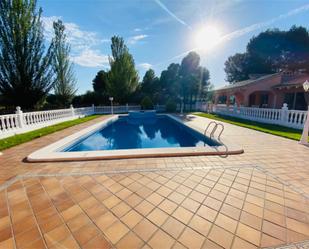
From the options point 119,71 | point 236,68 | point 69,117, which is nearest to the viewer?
point 69,117

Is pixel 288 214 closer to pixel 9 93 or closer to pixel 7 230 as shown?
pixel 7 230

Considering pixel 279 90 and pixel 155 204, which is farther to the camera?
pixel 279 90

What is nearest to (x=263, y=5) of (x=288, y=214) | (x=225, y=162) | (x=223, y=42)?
(x=223, y=42)

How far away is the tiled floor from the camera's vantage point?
1857 mm

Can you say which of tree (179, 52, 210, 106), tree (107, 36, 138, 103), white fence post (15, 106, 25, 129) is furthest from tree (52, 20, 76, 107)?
tree (179, 52, 210, 106)

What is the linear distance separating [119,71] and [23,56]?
11563 mm

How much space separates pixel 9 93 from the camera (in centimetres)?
1065

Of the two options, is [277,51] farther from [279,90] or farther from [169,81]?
[169,81]

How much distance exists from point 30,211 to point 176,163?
302cm

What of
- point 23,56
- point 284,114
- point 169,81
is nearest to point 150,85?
point 169,81

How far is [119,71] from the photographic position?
68.4 ft

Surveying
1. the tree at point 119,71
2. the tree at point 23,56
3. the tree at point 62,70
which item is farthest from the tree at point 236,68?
the tree at point 23,56

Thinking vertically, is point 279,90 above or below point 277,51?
below

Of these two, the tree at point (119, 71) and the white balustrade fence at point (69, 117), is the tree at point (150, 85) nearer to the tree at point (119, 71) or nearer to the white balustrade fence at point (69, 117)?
the tree at point (119, 71)
